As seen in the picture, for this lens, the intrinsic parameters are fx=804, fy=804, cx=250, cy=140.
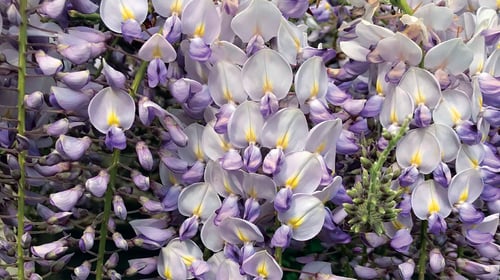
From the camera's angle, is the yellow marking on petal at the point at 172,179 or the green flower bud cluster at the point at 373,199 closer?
the green flower bud cluster at the point at 373,199

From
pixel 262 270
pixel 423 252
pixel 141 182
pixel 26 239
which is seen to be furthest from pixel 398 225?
pixel 26 239

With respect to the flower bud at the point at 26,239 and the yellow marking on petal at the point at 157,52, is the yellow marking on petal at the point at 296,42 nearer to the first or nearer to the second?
the yellow marking on petal at the point at 157,52

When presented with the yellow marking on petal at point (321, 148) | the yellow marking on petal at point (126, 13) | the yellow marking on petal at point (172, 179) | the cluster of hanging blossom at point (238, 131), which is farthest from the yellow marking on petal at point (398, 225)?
the yellow marking on petal at point (126, 13)

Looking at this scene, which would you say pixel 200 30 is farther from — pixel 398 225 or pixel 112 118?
pixel 398 225

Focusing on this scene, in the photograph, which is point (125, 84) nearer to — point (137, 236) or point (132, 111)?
point (132, 111)

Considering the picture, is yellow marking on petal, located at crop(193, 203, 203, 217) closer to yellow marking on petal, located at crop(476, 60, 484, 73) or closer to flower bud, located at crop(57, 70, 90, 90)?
flower bud, located at crop(57, 70, 90, 90)
